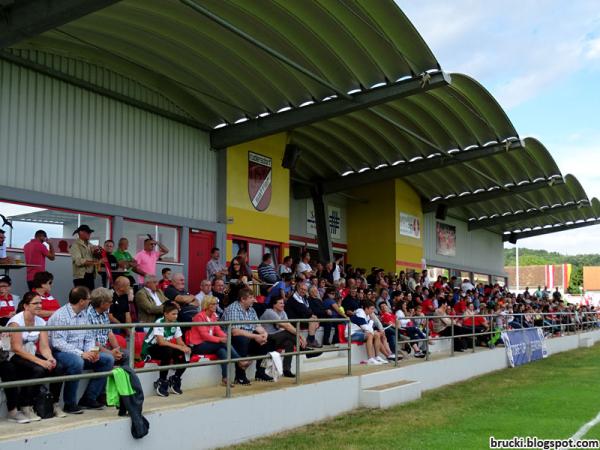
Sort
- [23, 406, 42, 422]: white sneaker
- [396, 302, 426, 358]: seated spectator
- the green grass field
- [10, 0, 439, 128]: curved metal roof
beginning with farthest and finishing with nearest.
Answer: [396, 302, 426, 358]: seated spectator
[10, 0, 439, 128]: curved metal roof
the green grass field
[23, 406, 42, 422]: white sneaker

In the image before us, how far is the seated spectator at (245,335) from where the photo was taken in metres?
9.41

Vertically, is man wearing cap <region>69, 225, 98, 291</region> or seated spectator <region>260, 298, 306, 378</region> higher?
man wearing cap <region>69, 225, 98, 291</region>

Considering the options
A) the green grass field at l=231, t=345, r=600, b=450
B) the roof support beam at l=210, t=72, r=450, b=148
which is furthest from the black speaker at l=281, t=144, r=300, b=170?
the green grass field at l=231, t=345, r=600, b=450

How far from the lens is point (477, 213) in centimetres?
3162

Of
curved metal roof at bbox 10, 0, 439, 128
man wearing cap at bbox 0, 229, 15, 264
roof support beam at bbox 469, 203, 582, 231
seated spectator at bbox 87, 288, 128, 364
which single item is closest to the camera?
seated spectator at bbox 87, 288, 128, 364

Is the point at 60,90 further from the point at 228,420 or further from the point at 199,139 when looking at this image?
the point at 228,420

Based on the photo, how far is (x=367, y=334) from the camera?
1341 centimetres

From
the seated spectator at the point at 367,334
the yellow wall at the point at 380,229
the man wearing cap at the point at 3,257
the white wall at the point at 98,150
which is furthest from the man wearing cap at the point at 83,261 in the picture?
the yellow wall at the point at 380,229

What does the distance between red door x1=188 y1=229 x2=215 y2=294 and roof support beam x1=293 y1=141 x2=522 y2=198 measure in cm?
697

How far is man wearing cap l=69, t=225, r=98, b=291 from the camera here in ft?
35.9

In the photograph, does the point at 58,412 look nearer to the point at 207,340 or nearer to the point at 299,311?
the point at 207,340

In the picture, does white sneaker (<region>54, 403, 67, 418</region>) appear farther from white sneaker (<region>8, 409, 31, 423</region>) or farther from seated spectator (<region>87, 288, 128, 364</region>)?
seated spectator (<region>87, 288, 128, 364</region>)

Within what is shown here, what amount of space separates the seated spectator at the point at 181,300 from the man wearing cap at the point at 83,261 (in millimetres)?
1539

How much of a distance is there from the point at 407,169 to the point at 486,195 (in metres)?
6.50
